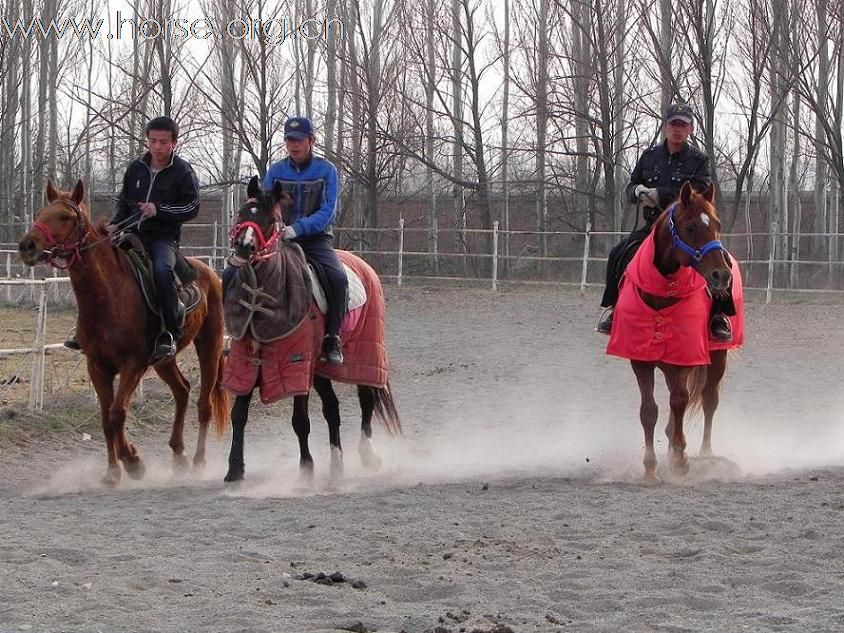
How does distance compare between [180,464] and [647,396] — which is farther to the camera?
[180,464]

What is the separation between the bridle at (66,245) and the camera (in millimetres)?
7668

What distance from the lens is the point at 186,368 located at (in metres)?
13.2

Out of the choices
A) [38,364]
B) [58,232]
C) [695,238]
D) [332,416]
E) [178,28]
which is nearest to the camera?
[695,238]

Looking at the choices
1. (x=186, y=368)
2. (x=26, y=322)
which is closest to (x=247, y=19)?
(x=26, y=322)

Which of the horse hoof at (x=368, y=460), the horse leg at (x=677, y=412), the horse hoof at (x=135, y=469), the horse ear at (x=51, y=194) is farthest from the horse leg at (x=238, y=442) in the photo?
the horse leg at (x=677, y=412)

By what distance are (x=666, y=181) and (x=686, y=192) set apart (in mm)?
957

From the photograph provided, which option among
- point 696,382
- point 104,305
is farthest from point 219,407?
point 696,382

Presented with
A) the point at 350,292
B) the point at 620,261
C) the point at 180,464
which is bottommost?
the point at 180,464

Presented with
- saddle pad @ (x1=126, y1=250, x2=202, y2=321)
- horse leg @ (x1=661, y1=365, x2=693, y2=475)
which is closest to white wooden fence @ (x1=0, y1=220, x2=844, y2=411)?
saddle pad @ (x1=126, y1=250, x2=202, y2=321)

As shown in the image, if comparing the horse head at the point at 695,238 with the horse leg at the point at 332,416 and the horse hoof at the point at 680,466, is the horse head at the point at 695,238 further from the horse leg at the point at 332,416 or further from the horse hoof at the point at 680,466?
the horse leg at the point at 332,416

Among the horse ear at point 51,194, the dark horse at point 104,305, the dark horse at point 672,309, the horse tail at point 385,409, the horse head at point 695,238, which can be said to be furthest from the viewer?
the horse tail at point 385,409

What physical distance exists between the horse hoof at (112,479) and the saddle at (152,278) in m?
1.11

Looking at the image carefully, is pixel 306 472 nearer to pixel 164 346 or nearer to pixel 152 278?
pixel 164 346

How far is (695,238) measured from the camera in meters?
7.49
